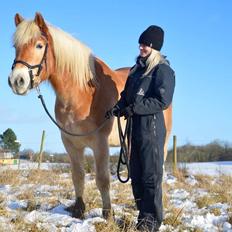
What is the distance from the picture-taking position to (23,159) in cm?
1114

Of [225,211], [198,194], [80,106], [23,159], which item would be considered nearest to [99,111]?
[80,106]

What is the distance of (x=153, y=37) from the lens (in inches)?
166

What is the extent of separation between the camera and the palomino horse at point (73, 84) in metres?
4.55

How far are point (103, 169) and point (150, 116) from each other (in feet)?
3.43

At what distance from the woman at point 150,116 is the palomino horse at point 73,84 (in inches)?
24.1

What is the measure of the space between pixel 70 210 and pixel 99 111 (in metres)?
1.32

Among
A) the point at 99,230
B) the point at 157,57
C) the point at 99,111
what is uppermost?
the point at 157,57

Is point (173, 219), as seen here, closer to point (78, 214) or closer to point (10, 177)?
point (78, 214)

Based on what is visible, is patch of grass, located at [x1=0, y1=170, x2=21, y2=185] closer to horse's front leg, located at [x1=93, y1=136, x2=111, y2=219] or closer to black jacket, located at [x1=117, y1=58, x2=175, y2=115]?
horse's front leg, located at [x1=93, y1=136, x2=111, y2=219]

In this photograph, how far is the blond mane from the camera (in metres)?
4.84

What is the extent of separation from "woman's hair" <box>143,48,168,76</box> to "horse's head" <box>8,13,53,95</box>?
119cm

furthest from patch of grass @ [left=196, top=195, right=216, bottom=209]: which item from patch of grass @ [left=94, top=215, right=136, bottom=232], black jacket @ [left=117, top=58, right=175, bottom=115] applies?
black jacket @ [left=117, top=58, right=175, bottom=115]

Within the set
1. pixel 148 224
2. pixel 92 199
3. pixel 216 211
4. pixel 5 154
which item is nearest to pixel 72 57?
pixel 92 199

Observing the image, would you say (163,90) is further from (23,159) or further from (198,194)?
(23,159)
